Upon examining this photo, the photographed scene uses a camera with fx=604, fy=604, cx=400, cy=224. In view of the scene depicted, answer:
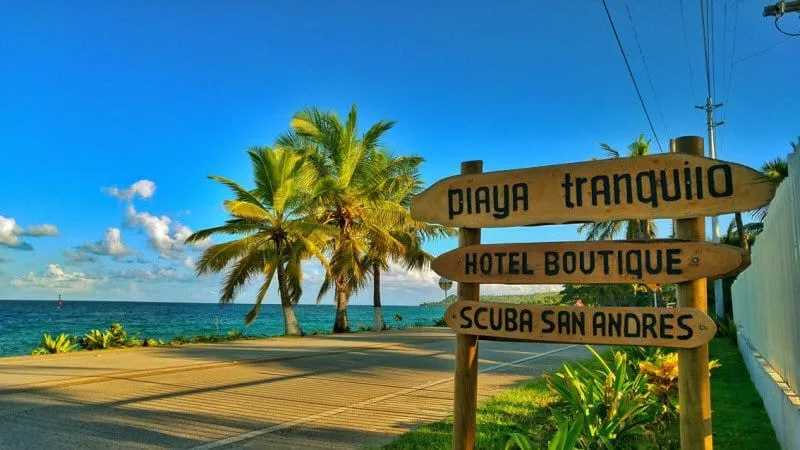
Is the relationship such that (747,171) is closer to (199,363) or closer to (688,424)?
(688,424)

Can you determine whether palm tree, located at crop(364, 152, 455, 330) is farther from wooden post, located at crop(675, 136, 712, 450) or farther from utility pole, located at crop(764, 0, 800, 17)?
wooden post, located at crop(675, 136, 712, 450)

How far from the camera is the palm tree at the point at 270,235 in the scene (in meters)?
20.5

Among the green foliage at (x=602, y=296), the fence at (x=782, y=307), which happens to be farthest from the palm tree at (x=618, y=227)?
the fence at (x=782, y=307)

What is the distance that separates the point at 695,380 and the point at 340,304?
22.0 m

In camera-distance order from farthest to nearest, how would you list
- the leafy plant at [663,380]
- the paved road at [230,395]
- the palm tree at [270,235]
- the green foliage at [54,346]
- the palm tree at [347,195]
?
the palm tree at [347,195] < the palm tree at [270,235] < the green foliage at [54,346] < the leafy plant at [663,380] < the paved road at [230,395]

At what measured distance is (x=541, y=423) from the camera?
6383 mm

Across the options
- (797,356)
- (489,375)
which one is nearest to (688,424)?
(797,356)

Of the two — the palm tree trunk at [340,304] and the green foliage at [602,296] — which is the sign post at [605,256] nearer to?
the palm tree trunk at [340,304]

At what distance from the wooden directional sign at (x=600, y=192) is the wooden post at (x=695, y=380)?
0.19 m

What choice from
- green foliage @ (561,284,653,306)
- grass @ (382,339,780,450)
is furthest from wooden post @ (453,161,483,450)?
green foliage @ (561,284,653,306)

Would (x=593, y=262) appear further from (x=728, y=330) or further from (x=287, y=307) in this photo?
(x=287, y=307)

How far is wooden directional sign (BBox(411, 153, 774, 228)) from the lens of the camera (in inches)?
129

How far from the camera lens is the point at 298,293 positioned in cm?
2228

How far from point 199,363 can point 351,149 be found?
1416 centimetres
